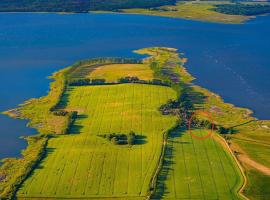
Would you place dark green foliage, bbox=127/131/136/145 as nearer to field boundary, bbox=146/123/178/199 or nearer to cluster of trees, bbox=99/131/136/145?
cluster of trees, bbox=99/131/136/145

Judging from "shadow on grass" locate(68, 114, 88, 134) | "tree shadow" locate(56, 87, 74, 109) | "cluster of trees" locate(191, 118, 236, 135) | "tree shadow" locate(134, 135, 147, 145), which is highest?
"tree shadow" locate(56, 87, 74, 109)

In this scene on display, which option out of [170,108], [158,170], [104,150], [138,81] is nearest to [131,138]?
[104,150]

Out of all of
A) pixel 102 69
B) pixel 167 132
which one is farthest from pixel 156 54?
pixel 167 132

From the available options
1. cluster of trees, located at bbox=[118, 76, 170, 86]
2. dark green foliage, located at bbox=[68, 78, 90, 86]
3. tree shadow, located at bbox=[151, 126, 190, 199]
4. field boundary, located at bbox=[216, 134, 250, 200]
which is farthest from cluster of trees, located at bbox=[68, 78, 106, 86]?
field boundary, located at bbox=[216, 134, 250, 200]

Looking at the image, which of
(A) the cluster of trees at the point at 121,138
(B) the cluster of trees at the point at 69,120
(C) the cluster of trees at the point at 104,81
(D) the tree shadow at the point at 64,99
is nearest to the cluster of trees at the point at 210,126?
(A) the cluster of trees at the point at 121,138

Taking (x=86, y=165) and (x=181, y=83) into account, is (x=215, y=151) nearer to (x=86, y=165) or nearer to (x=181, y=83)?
(x=86, y=165)

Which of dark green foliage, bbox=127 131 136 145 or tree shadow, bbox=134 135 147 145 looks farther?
tree shadow, bbox=134 135 147 145

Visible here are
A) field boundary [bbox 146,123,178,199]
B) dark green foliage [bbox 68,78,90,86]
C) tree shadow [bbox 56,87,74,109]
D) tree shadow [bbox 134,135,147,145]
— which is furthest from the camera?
dark green foliage [bbox 68,78,90,86]
